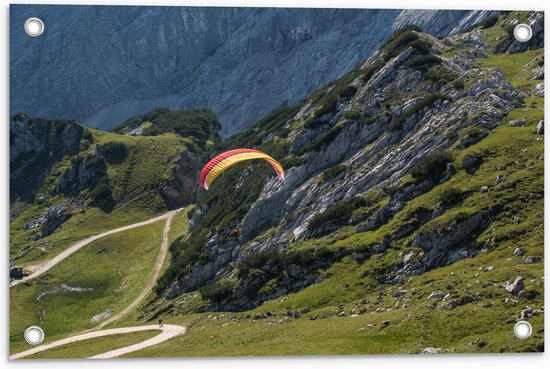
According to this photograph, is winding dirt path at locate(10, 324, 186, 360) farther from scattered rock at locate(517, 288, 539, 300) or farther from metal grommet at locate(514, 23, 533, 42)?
metal grommet at locate(514, 23, 533, 42)

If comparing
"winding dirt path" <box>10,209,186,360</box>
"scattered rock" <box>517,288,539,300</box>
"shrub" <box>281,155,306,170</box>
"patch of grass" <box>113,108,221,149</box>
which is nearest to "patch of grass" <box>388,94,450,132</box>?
"shrub" <box>281,155,306,170</box>

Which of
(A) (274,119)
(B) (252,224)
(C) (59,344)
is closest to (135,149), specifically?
(A) (274,119)

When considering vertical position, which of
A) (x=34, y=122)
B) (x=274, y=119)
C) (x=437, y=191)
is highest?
(x=34, y=122)

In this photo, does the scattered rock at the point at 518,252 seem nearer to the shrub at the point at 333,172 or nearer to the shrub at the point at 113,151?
the shrub at the point at 333,172

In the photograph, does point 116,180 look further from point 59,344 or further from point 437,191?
point 59,344

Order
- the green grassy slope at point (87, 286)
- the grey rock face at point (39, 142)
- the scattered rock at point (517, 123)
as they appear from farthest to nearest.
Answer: the grey rock face at point (39, 142) → the scattered rock at point (517, 123) → the green grassy slope at point (87, 286)

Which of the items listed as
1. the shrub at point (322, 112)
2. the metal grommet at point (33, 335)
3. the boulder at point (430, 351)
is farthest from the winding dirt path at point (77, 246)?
the boulder at point (430, 351)

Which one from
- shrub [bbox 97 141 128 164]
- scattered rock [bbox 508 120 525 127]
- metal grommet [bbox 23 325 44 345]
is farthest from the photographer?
shrub [bbox 97 141 128 164]
